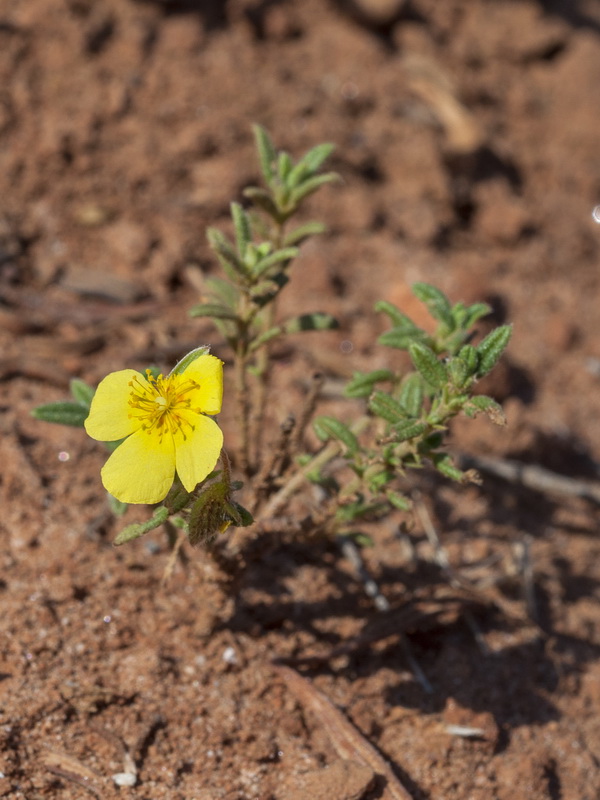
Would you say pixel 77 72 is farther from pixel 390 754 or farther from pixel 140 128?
pixel 390 754

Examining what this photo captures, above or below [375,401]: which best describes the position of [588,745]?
below

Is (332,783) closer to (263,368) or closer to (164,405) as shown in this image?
(164,405)

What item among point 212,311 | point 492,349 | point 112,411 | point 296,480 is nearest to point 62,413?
point 112,411

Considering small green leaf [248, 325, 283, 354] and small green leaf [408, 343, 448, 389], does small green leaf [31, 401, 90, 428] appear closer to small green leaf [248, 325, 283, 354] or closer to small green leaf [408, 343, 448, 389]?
small green leaf [248, 325, 283, 354]

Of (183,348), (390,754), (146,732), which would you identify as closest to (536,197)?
(183,348)

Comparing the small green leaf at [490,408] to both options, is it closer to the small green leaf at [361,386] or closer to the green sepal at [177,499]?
the small green leaf at [361,386]

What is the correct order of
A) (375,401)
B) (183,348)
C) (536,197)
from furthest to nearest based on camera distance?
(536,197)
(183,348)
(375,401)

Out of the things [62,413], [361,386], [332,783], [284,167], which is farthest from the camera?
[284,167]
